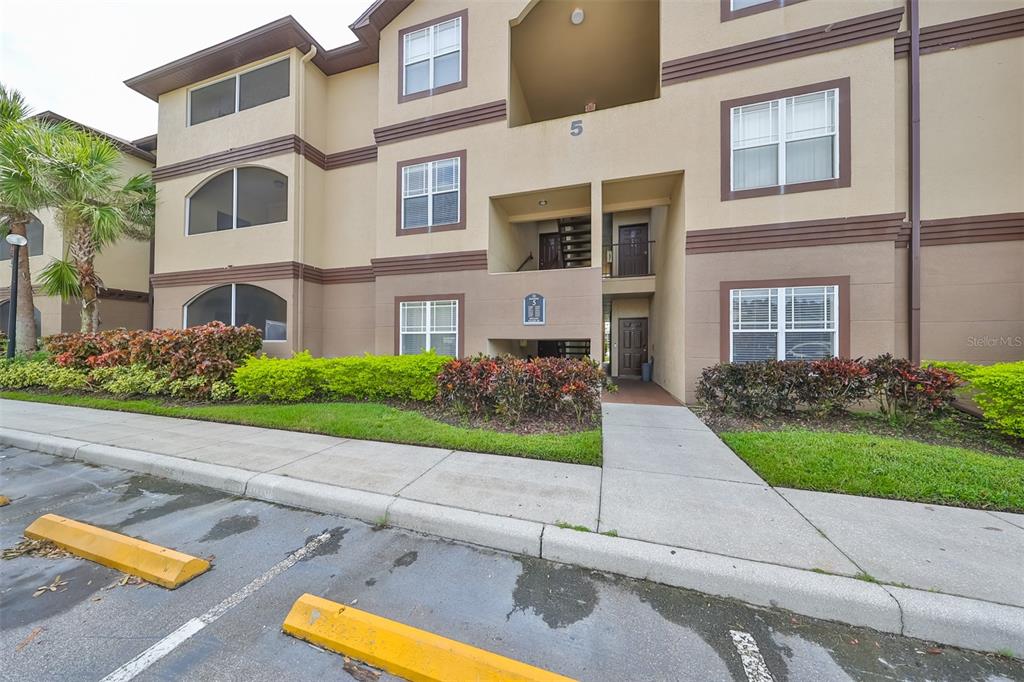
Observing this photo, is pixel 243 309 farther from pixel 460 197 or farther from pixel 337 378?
pixel 460 197

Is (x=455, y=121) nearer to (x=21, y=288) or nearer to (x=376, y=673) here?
(x=376, y=673)

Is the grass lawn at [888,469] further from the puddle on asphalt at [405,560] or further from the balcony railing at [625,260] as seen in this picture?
the balcony railing at [625,260]

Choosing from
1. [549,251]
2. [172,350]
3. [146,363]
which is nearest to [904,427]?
[549,251]

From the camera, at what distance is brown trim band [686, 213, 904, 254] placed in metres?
7.34

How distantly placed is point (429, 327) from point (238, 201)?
7.86 meters

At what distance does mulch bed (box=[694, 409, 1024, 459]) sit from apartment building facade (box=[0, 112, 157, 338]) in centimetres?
1965

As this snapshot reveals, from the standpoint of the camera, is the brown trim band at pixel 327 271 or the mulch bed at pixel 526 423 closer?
the mulch bed at pixel 526 423

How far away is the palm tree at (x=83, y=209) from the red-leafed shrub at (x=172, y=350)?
1.89 metres

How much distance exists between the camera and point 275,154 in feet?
37.3

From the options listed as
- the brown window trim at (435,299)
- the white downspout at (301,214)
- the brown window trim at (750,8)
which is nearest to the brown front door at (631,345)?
the brown window trim at (435,299)

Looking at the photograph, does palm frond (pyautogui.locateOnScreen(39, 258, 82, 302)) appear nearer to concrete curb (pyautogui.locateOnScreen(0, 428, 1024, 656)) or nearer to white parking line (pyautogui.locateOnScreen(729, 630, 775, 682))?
concrete curb (pyautogui.locateOnScreen(0, 428, 1024, 656))

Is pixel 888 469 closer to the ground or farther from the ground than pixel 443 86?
closer to the ground

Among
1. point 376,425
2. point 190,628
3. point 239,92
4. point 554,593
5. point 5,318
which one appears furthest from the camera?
point 5,318

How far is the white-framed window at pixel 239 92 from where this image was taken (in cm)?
1152
